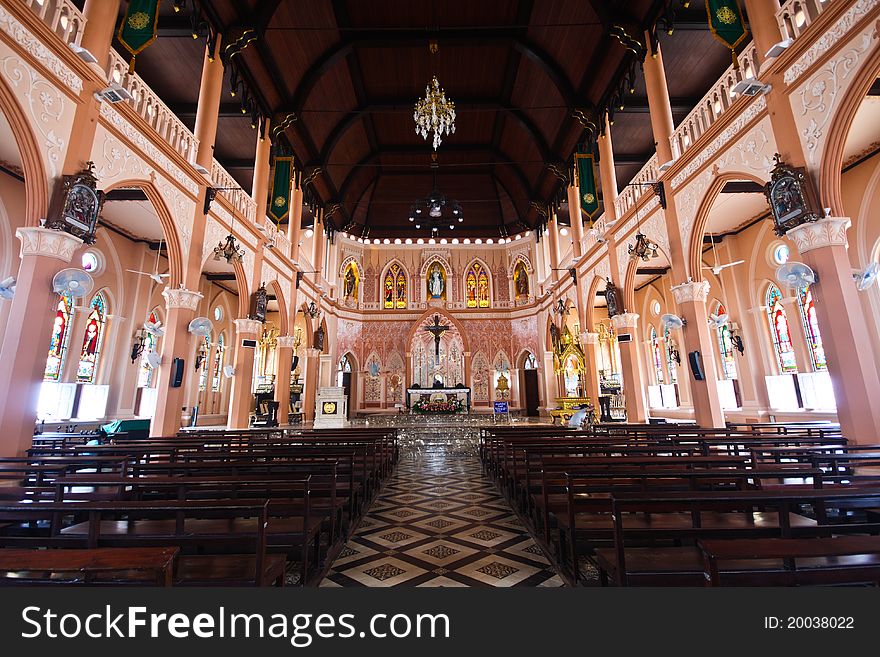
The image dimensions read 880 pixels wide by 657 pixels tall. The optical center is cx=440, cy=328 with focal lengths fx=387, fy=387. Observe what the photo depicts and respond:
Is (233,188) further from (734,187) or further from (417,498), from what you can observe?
(734,187)

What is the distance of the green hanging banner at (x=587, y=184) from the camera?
12930 mm

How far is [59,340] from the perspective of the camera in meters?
9.90

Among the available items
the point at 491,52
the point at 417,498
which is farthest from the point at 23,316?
the point at 491,52

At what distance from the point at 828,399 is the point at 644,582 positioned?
11270 mm

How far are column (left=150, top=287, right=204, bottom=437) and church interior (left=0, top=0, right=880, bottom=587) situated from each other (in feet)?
0.20

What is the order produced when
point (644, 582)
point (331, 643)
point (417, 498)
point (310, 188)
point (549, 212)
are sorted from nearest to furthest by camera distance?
1. point (331, 643)
2. point (644, 582)
3. point (417, 498)
4. point (310, 188)
5. point (549, 212)

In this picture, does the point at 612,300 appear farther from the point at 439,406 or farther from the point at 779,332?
the point at 439,406

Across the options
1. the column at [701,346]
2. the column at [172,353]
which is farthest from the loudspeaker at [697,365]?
the column at [172,353]

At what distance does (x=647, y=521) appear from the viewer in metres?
2.97

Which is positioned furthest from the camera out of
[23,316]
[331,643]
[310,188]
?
[310,188]

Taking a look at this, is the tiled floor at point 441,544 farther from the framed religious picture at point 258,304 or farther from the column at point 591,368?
the column at point 591,368

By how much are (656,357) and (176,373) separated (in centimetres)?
1694

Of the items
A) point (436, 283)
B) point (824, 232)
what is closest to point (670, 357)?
point (824, 232)

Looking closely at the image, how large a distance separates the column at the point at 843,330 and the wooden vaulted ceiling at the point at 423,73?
7.11 m
